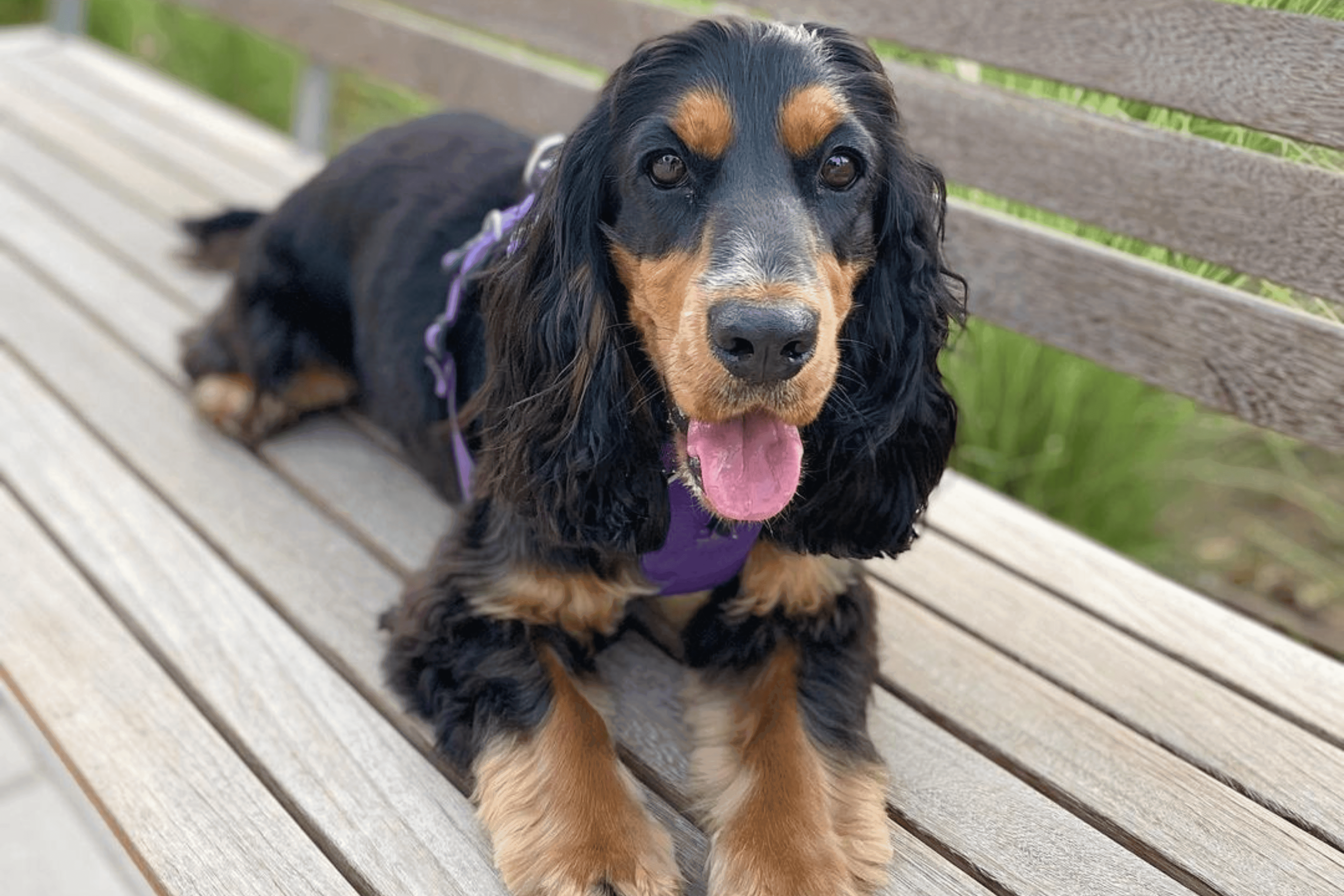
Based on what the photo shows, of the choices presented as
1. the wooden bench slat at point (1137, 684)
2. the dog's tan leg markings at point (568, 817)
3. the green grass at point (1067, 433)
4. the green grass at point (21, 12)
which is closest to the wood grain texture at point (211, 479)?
the dog's tan leg markings at point (568, 817)

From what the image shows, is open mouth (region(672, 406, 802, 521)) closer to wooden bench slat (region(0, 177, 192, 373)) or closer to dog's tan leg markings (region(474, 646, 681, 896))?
dog's tan leg markings (region(474, 646, 681, 896))

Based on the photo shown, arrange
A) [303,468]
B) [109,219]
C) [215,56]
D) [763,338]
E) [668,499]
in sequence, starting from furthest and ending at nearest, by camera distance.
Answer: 1. [215,56]
2. [109,219]
3. [303,468]
4. [668,499]
5. [763,338]

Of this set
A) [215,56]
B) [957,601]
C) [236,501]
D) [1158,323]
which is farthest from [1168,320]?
[215,56]

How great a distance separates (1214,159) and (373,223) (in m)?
1.84

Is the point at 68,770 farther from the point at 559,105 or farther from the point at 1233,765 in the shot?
the point at 559,105

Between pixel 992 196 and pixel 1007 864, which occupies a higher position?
pixel 992 196

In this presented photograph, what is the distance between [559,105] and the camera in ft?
12.4

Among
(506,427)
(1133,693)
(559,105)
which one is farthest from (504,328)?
(559,105)

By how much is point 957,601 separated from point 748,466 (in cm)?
94

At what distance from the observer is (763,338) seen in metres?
1.63

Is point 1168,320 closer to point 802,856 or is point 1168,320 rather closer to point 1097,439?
point 1097,439

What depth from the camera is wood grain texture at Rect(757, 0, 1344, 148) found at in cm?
228

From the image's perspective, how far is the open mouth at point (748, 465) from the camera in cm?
181

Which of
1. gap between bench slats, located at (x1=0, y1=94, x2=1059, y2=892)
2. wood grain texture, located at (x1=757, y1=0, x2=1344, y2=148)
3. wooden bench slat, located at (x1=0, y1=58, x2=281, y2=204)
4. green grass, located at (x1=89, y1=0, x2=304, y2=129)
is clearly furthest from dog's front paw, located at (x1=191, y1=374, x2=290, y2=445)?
green grass, located at (x1=89, y1=0, x2=304, y2=129)
